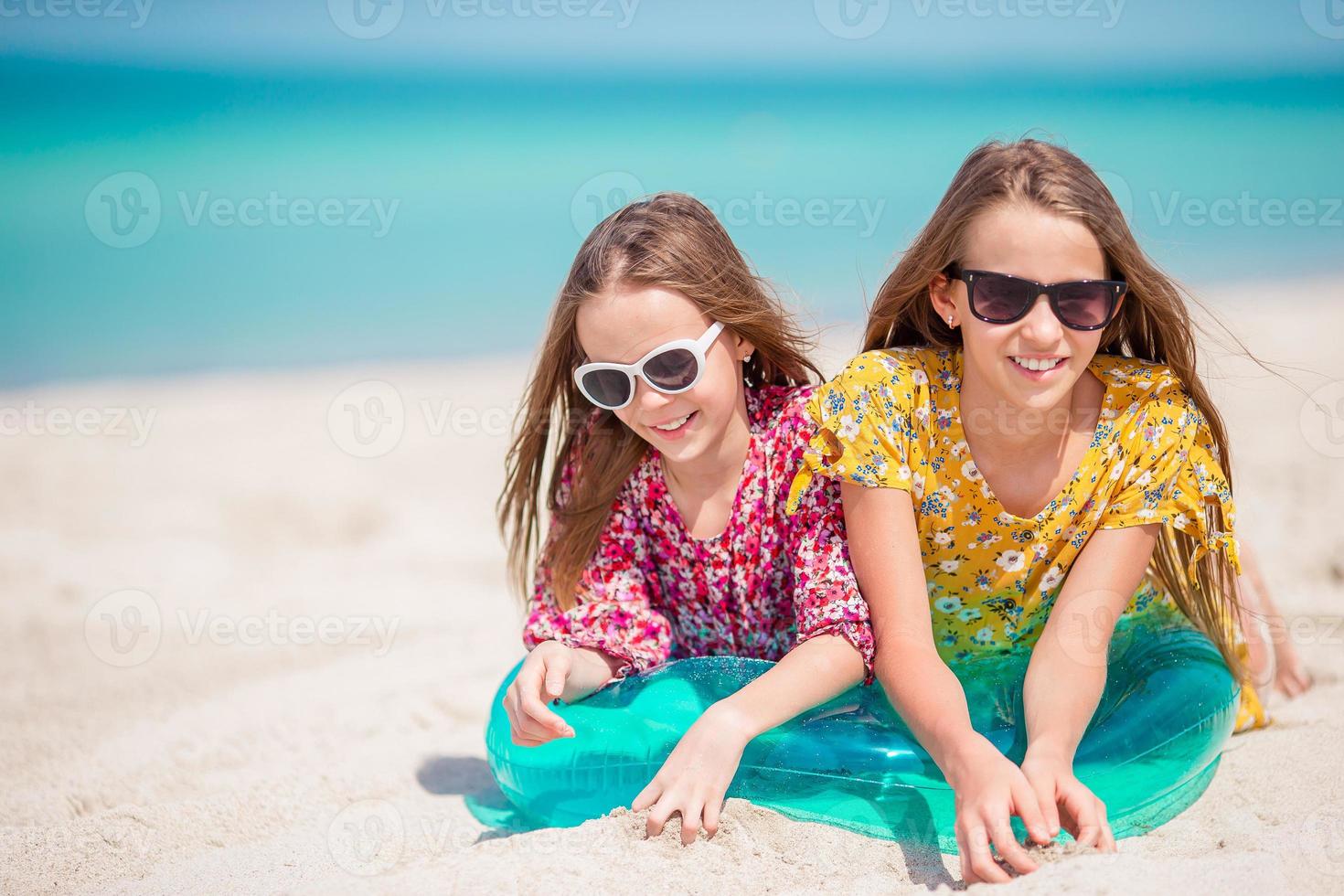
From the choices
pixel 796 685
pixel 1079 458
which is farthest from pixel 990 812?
pixel 1079 458

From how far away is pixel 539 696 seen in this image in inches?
101

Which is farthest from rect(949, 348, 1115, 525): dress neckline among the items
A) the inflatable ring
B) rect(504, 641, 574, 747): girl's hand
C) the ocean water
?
the ocean water

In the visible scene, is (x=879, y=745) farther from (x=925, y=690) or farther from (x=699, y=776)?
(x=699, y=776)

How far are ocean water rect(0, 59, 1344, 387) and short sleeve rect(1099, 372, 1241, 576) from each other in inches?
208

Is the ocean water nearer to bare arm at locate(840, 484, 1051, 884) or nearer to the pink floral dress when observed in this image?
the pink floral dress

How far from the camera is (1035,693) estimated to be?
2369 mm

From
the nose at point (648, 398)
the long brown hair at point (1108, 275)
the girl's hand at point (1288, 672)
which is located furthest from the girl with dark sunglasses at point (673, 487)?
the girl's hand at point (1288, 672)

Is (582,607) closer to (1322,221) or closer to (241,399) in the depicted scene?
(241,399)

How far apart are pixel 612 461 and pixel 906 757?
1.11 metres

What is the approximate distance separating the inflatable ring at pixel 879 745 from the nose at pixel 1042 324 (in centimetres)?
80

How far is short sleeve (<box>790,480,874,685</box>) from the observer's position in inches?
97.7

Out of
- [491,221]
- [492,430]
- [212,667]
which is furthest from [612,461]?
[491,221]

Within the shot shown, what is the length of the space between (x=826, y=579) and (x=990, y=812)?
0.72 meters

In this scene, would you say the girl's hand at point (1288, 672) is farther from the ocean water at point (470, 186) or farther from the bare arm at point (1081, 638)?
the ocean water at point (470, 186)
